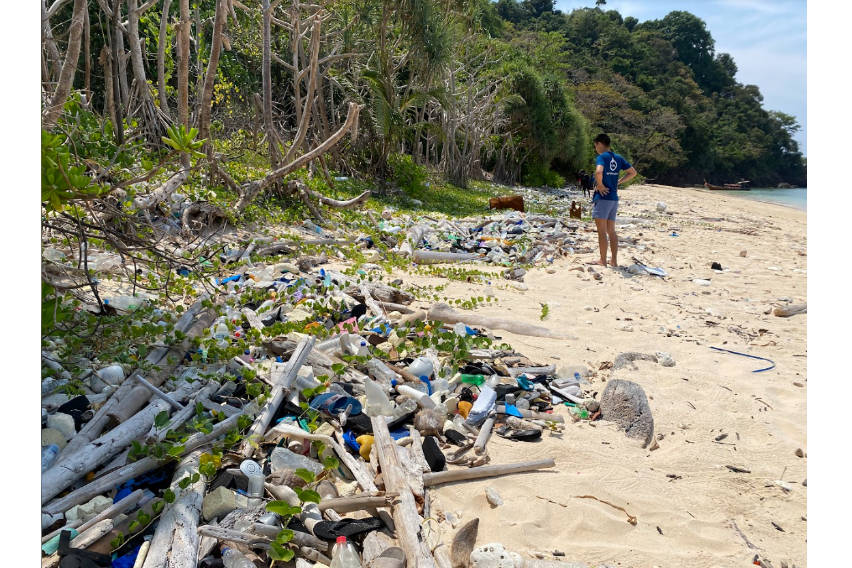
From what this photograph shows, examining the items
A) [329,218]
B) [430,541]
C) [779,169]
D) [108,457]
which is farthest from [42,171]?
[779,169]

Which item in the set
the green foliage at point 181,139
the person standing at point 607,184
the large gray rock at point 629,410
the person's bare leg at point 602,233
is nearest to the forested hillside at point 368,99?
the green foliage at point 181,139

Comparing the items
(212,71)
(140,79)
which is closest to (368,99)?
(140,79)

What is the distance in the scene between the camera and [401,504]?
2229 millimetres

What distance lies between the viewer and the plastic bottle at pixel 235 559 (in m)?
1.92

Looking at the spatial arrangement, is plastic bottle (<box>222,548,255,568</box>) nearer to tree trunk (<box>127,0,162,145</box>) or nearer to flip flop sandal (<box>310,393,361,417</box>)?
flip flop sandal (<box>310,393,361,417</box>)

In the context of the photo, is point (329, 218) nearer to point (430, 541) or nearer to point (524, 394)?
point (524, 394)

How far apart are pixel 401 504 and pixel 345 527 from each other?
0.80 ft

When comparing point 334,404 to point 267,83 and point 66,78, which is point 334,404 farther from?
point 267,83

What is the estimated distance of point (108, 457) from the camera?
2.37 metres

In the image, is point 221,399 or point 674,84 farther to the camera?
point 674,84

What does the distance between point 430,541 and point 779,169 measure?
6383 centimetres

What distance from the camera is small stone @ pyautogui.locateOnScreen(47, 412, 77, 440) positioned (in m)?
2.46

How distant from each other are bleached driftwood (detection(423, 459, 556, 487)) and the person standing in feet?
17.0

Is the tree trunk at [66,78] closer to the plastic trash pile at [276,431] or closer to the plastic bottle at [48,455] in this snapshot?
the plastic trash pile at [276,431]
